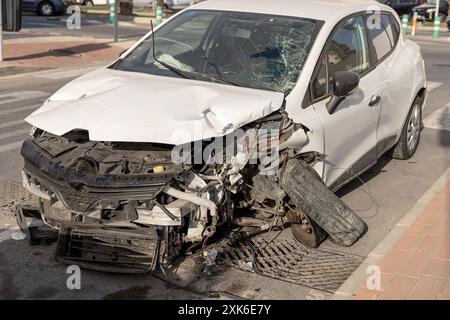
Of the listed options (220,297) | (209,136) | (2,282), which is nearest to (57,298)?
(2,282)

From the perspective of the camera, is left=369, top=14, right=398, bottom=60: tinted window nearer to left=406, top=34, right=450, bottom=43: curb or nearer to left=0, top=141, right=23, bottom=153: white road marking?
left=0, top=141, right=23, bottom=153: white road marking

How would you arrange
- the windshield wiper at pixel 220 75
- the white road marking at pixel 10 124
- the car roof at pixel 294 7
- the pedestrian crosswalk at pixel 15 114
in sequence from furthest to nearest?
the white road marking at pixel 10 124, the pedestrian crosswalk at pixel 15 114, the car roof at pixel 294 7, the windshield wiper at pixel 220 75

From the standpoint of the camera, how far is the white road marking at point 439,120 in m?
9.36

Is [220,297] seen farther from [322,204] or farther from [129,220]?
[322,204]

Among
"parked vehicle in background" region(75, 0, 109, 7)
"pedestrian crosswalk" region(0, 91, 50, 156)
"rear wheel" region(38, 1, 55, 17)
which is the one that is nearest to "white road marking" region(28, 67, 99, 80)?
"pedestrian crosswalk" region(0, 91, 50, 156)

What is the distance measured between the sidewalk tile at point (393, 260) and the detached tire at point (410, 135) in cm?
269

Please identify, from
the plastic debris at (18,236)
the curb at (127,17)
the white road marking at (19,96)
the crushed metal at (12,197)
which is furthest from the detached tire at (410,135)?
the curb at (127,17)

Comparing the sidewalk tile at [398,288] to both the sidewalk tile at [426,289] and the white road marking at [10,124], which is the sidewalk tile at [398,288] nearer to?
the sidewalk tile at [426,289]

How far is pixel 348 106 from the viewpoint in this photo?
211 inches

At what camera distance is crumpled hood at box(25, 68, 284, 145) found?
4137 mm

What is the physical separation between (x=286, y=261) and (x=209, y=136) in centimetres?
117

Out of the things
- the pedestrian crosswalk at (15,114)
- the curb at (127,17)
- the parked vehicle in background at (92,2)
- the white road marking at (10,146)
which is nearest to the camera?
the white road marking at (10,146)

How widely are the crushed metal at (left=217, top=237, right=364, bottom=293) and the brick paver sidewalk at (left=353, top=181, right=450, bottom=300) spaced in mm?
274

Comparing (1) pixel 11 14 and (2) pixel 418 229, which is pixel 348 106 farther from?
(1) pixel 11 14
